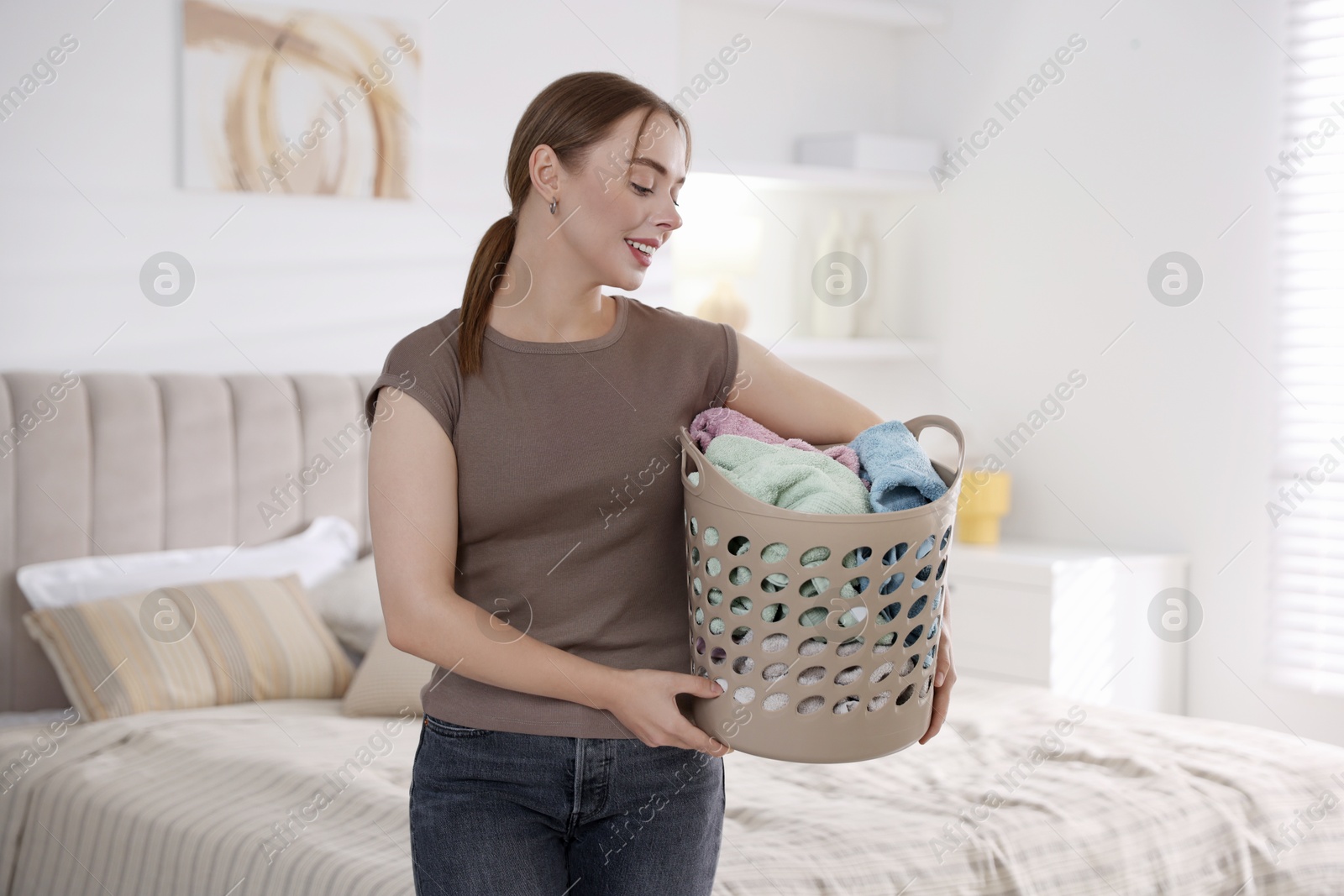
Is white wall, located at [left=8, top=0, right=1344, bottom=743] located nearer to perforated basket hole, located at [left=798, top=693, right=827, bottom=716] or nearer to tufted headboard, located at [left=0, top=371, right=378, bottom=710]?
tufted headboard, located at [left=0, top=371, right=378, bottom=710]

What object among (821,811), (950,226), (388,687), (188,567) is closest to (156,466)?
(188,567)

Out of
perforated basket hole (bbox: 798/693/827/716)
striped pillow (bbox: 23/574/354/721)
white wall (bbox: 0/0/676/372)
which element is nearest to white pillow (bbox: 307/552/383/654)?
striped pillow (bbox: 23/574/354/721)

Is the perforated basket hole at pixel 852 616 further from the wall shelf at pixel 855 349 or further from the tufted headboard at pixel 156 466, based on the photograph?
the wall shelf at pixel 855 349

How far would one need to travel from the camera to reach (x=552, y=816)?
123 centimetres

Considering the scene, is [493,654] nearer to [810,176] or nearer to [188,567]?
[188,567]

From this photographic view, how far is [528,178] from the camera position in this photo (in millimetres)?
1322

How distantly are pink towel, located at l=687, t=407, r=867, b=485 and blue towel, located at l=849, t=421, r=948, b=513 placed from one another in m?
0.03

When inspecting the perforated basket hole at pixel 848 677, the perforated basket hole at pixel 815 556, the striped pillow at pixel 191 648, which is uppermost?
the perforated basket hole at pixel 815 556

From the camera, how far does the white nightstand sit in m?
3.55

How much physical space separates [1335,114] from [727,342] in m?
2.76

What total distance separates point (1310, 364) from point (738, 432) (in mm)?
2740

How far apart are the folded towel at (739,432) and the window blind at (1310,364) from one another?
2640mm

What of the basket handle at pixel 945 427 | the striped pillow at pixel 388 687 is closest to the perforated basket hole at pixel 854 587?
the basket handle at pixel 945 427

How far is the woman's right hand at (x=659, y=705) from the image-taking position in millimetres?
1173
